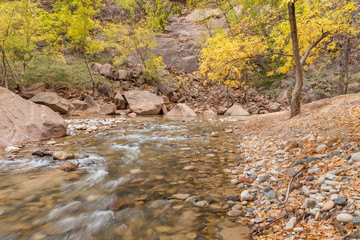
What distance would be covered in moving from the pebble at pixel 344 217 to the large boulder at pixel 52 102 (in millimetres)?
16460

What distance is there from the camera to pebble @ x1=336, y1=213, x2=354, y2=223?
4.94 feet

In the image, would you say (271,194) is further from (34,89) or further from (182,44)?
(182,44)

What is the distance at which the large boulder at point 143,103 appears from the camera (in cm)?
1730

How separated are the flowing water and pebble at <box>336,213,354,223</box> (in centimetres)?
87

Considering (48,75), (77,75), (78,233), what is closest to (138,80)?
(77,75)

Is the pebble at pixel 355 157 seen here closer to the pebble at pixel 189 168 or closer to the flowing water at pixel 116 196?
the flowing water at pixel 116 196

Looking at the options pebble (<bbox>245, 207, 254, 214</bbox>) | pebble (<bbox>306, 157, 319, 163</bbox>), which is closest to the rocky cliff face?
pebble (<bbox>306, 157, 319, 163</bbox>)

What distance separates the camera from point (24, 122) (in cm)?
631

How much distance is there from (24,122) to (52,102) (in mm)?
8846

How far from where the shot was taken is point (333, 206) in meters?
1.73

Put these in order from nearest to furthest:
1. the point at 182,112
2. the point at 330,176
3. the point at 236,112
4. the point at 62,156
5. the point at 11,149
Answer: the point at 330,176 < the point at 62,156 < the point at 11,149 < the point at 182,112 < the point at 236,112

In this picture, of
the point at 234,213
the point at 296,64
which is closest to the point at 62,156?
the point at 234,213

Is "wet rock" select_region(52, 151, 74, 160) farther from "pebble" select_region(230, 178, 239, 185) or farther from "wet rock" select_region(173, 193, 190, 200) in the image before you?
"pebble" select_region(230, 178, 239, 185)

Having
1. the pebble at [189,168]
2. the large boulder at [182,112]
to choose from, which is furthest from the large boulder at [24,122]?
the large boulder at [182,112]
